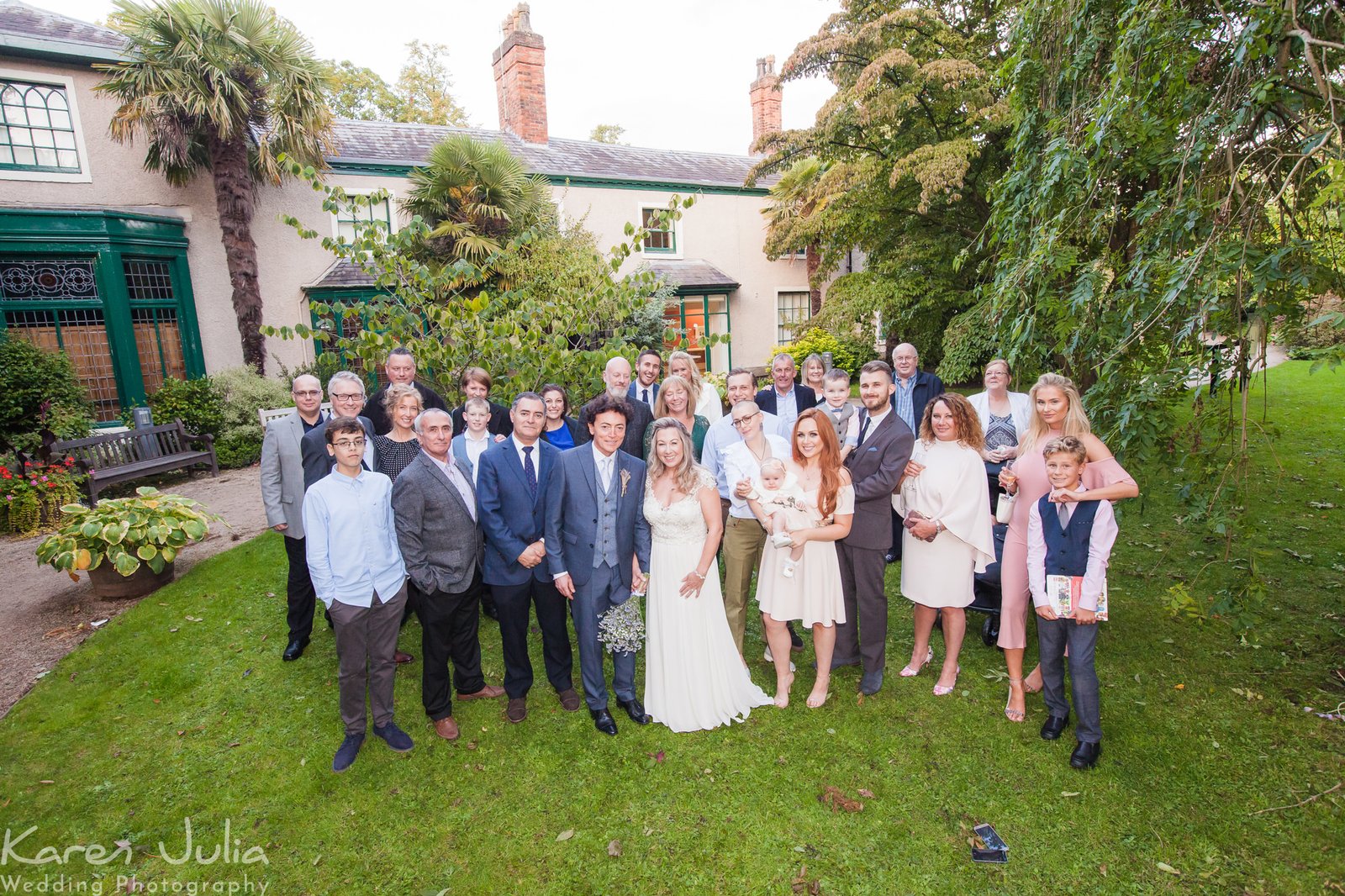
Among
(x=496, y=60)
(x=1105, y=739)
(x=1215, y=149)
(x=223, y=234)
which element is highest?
(x=496, y=60)

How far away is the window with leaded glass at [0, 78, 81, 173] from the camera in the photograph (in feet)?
40.6

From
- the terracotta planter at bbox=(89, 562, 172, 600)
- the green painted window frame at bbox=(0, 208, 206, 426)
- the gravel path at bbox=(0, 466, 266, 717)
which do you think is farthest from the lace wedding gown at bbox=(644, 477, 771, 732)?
the green painted window frame at bbox=(0, 208, 206, 426)

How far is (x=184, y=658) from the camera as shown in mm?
5547

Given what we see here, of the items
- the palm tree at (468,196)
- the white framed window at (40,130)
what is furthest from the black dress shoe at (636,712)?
the white framed window at (40,130)

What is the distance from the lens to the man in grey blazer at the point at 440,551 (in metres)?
4.03

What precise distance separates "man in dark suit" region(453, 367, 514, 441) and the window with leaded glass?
43.1ft

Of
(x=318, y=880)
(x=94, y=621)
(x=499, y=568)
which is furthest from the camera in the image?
(x=94, y=621)

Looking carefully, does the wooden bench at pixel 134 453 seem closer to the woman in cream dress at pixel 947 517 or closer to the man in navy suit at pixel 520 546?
A: the man in navy suit at pixel 520 546

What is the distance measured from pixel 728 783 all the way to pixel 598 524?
5.58 feet

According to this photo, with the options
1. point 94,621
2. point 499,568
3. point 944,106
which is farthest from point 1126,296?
point 944,106

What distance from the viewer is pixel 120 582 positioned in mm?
6672

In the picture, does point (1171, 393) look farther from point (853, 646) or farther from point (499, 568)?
point (499, 568)

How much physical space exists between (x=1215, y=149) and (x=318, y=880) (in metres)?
6.32

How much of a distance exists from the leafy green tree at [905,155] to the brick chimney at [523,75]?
7746mm
